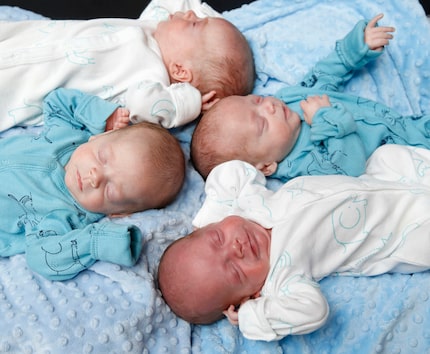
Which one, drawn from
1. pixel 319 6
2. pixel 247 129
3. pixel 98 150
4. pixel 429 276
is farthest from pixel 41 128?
pixel 429 276

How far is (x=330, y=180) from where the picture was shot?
129 cm

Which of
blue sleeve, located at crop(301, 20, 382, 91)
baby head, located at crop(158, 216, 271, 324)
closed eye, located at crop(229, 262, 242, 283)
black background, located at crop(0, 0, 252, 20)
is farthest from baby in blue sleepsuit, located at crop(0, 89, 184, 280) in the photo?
Result: black background, located at crop(0, 0, 252, 20)

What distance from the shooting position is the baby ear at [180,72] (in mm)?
1562

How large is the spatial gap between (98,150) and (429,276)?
0.82 metres

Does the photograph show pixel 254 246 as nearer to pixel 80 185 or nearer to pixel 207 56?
pixel 80 185

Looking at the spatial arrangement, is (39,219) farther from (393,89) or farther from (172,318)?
(393,89)

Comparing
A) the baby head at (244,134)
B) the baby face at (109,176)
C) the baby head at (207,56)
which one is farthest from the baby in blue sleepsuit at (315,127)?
the baby face at (109,176)

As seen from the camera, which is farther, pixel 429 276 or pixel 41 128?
pixel 41 128

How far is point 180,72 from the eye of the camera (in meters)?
1.57

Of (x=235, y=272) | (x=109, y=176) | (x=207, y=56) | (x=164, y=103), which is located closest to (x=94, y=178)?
(x=109, y=176)

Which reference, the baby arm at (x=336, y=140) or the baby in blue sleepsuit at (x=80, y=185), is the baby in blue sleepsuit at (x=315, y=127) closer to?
the baby arm at (x=336, y=140)

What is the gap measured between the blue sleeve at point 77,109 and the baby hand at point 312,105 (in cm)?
49

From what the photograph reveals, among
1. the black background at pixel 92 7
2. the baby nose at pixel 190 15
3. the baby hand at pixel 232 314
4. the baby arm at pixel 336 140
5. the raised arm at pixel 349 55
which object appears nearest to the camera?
the baby hand at pixel 232 314

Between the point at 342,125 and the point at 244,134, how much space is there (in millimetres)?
243
